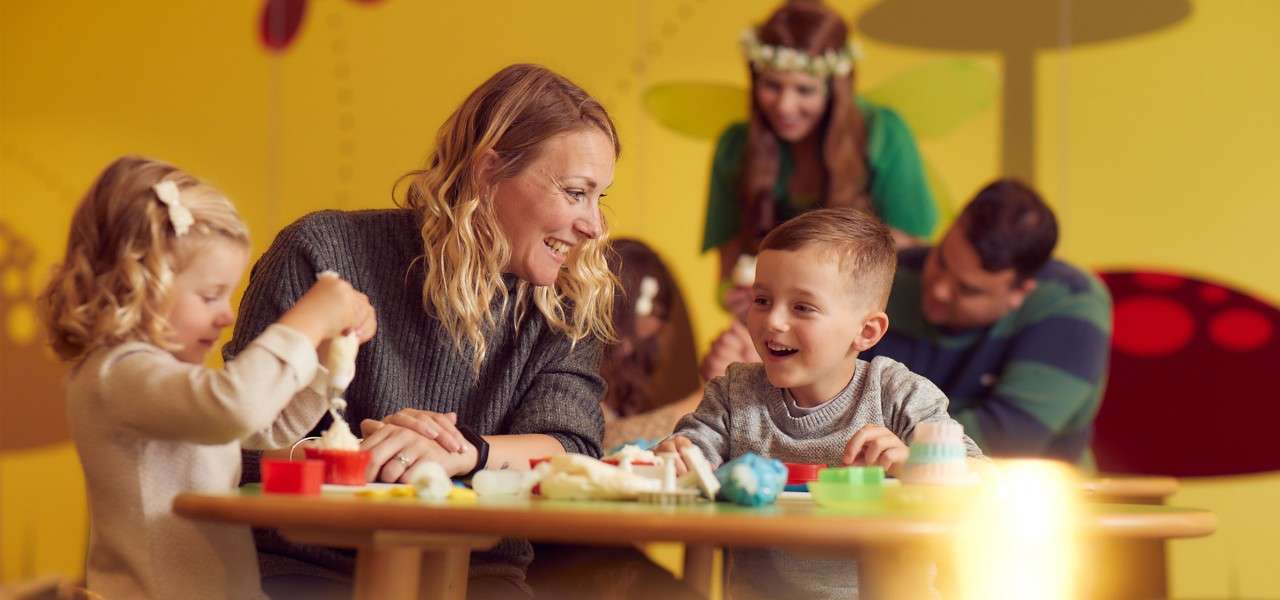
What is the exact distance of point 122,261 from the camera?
1389mm

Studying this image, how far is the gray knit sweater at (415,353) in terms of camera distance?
1.83m

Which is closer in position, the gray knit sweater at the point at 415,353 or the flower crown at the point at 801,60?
the gray knit sweater at the point at 415,353

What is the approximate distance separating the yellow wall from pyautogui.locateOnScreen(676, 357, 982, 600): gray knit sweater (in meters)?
2.37

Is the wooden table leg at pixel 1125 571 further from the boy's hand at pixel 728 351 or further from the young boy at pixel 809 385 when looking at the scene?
the boy's hand at pixel 728 351

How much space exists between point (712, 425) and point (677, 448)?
245 millimetres

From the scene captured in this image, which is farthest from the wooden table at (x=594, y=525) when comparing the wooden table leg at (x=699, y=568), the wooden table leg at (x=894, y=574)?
the wooden table leg at (x=699, y=568)

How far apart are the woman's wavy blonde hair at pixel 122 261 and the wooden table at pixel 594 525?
0.84 feet

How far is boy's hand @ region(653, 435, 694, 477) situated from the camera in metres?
1.49

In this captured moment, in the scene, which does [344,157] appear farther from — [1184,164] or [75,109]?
[1184,164]

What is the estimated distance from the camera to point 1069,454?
3193mm

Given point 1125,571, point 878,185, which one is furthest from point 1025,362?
point 1125,571

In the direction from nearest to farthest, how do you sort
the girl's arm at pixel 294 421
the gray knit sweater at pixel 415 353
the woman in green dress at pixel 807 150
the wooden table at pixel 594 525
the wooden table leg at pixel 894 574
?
the wooden table at pixel 594 525 < the wooden table leg at pixel 894 574 < the girl's arm at pixel 294 421 < the gray knit sweater at pixel 415 353 < the woman in green dress at pixel 807 150

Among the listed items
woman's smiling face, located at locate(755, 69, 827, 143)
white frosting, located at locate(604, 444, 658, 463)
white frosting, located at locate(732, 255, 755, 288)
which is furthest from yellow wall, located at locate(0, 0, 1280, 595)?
white frosting, located at locate(604, 444, 658, 463)

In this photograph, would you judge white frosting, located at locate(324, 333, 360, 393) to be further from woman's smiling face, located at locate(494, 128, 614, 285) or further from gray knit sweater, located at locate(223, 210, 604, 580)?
woman's smiling face, located at locate(494, 128, 614, 285)
